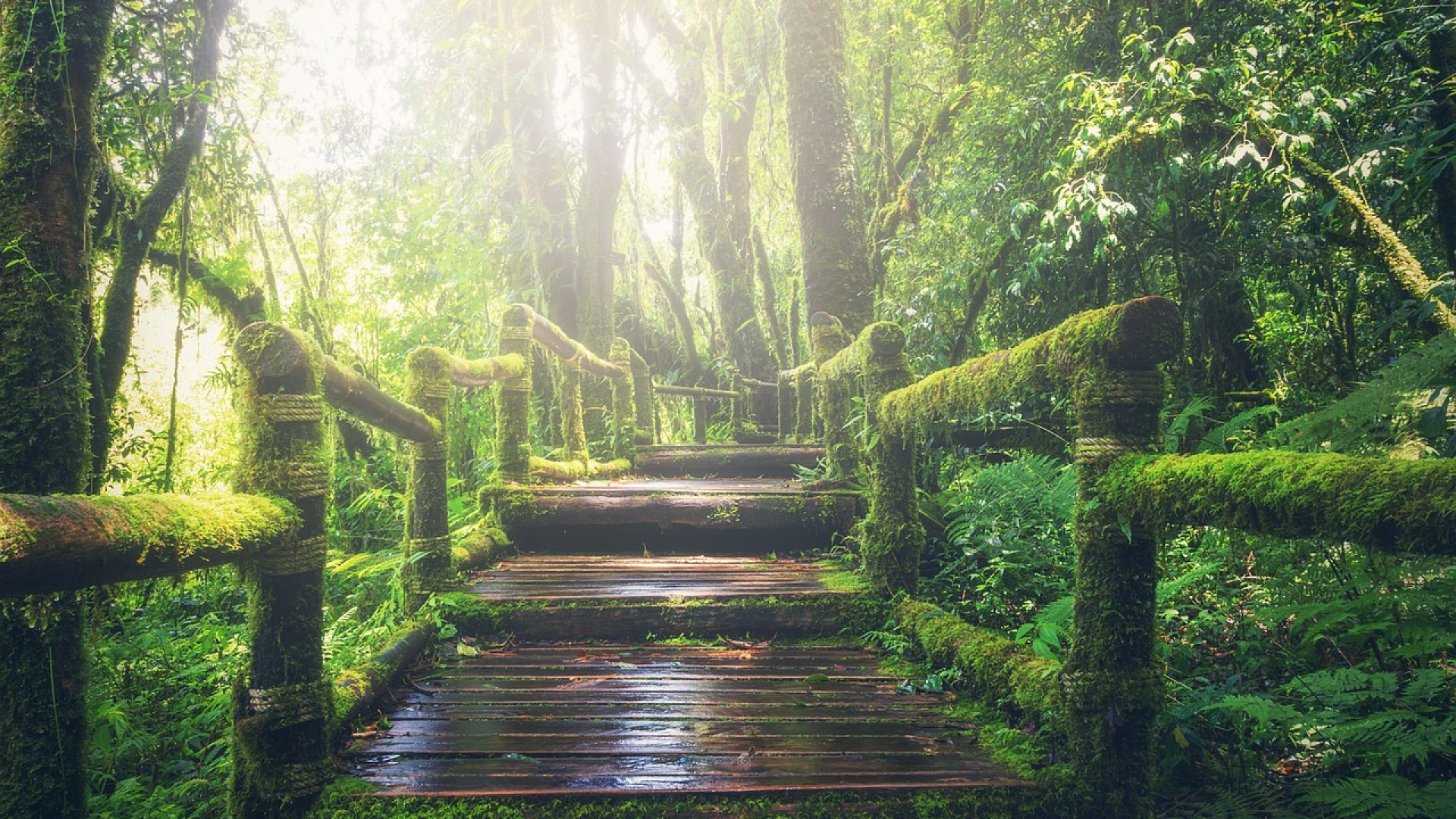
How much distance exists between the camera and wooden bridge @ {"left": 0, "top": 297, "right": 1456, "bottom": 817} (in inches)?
56.4

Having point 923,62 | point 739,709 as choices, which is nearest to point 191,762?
point 739,709

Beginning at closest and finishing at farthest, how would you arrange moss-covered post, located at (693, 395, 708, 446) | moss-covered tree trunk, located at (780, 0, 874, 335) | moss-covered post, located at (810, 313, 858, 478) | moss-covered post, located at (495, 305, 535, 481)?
1. moss-covered post, located at (495, 305, 535, 481)
2. moss-covered post, located at (810, 313, 858, 478)
3. moss-covered tree trunk, located at (780, 0, 874, 335)
4. moss-covered post, located at (693, 395, 708, 446)

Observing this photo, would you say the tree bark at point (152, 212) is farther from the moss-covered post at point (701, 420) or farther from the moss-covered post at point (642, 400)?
the moss-covered post at point (701, 420)

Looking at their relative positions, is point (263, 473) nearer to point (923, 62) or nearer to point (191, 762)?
point (191, 762)

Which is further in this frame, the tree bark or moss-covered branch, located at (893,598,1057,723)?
the tree bark

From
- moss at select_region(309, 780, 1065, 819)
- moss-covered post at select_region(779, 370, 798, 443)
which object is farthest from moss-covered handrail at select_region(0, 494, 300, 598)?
moss-covered post at select_region(779, 370, 798, 443)

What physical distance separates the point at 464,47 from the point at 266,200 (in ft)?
20.3

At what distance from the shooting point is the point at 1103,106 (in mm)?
3963

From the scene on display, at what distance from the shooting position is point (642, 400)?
8.67 m

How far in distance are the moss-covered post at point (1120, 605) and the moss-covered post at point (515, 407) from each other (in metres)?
4.07

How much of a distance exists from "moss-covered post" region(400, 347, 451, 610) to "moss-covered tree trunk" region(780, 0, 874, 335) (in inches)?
157

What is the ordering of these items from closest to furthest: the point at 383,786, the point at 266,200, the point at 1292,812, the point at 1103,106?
1. the point at 1292,812
2. the point at 383,786
3. the point at 1103,106
4. the point at 266,200

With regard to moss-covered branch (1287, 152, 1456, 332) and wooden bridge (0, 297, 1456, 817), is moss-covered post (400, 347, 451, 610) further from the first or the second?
moss-covered branch (1287, 152, 1456, 332)

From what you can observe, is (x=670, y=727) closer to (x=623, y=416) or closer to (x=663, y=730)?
(x=663, y=730)
